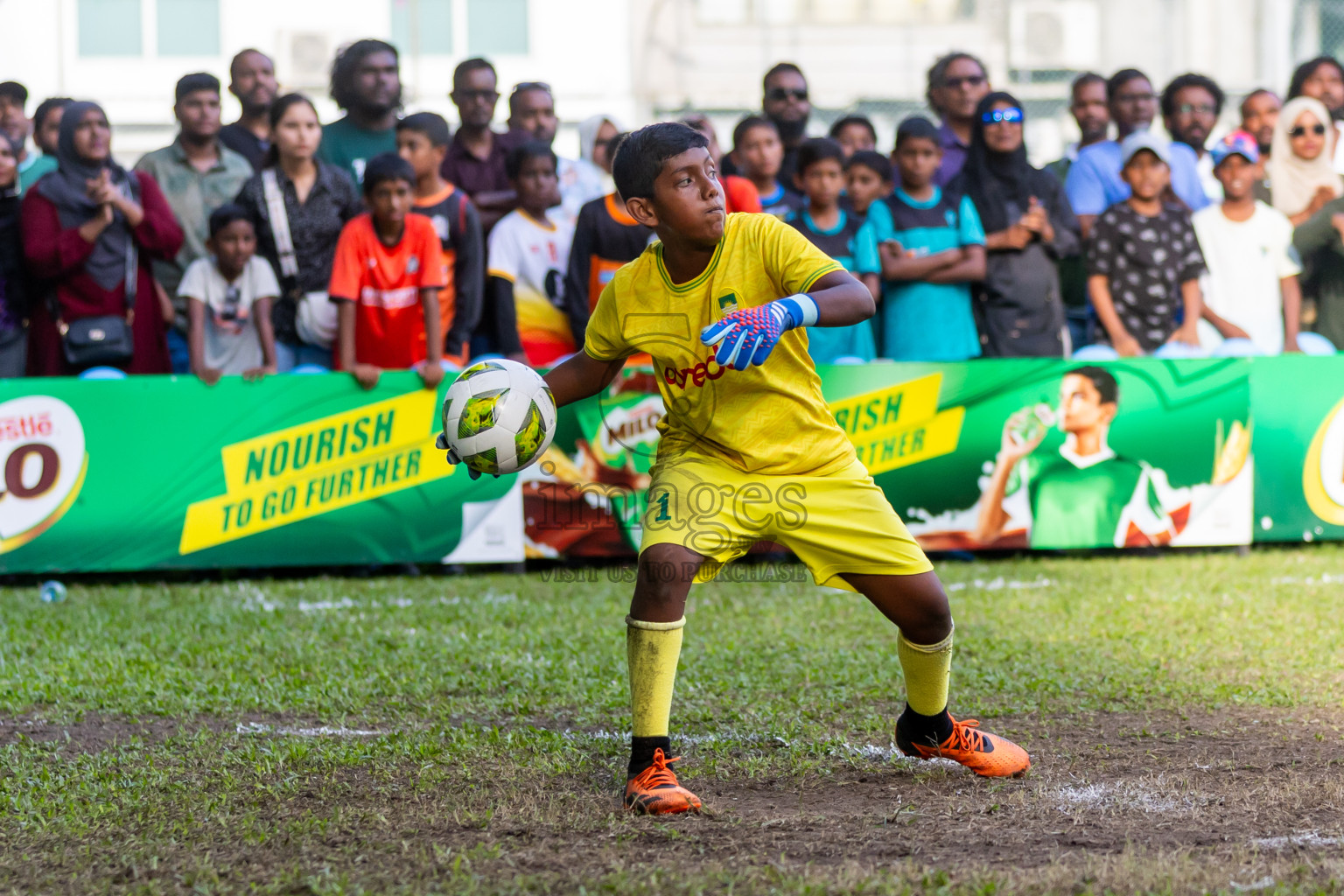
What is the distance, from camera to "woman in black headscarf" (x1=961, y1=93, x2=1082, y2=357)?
28.6 ft

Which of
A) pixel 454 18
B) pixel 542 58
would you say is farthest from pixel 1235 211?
pixel 454 18

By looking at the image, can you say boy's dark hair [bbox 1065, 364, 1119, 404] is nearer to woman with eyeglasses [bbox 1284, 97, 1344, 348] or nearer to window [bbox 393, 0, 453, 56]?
woman with eyeglasses [bbox 1284, 97, 1344, 348]

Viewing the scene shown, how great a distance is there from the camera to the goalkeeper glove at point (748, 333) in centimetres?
354

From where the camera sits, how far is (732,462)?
4051mm

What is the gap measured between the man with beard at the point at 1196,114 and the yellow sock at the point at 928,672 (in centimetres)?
693

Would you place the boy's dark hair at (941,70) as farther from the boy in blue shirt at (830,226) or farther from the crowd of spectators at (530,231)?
the boy in blue shirt at (830,226)

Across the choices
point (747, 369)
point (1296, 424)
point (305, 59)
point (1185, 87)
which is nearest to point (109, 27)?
point (305, 59)

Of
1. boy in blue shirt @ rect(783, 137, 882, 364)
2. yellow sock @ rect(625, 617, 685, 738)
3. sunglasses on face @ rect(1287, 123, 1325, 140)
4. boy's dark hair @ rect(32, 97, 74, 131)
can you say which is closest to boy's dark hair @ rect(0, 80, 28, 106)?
boy's dark hair @ rect(32, 97, 74, 131)

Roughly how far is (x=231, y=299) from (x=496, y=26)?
1016cm

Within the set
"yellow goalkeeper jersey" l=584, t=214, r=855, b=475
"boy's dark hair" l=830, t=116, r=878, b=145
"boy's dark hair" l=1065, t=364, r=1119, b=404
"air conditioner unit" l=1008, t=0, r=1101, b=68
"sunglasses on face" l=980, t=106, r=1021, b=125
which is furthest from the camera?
"air conditioner unit" l=1008, t=0, r=1101, b=68

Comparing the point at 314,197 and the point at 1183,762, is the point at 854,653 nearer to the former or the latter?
the point at 1183,762

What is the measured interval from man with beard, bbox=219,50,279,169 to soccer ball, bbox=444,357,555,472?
564cm

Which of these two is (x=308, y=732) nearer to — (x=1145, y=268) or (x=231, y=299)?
(x=231, y=299)

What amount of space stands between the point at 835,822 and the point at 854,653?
2.28 m
